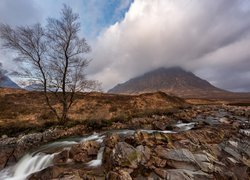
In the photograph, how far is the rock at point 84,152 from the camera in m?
11.4

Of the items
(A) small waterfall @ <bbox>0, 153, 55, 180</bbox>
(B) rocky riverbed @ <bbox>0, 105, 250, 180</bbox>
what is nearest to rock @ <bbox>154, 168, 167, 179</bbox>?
(B) rocky riverbed @ <bbox>0, 105, 250, 180</bbox>

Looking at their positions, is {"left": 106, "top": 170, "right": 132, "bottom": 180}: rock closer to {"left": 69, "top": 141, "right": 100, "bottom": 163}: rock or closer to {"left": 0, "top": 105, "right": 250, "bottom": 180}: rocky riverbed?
{"left": 0, "top": 105, "right": 250, "bottom": 180}: rocky riverbed

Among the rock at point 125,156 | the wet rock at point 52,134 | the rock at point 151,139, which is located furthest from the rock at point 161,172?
the wet rock at point 52,134

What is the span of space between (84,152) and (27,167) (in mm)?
3450

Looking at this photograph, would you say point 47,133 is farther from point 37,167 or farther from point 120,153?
point 120,153

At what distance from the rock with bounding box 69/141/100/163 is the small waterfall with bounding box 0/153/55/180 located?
1.38 meters

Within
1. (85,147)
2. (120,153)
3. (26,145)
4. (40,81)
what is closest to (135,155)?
(120,153)

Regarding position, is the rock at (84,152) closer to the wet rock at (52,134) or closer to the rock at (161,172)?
the rock at (161,172)

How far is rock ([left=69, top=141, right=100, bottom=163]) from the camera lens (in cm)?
1139

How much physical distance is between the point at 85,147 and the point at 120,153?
3.14 metres

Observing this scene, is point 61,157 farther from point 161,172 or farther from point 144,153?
point 161,172

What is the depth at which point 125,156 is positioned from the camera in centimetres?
988

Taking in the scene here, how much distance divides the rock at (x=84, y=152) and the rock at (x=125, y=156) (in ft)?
6.67

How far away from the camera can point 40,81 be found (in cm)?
2080
